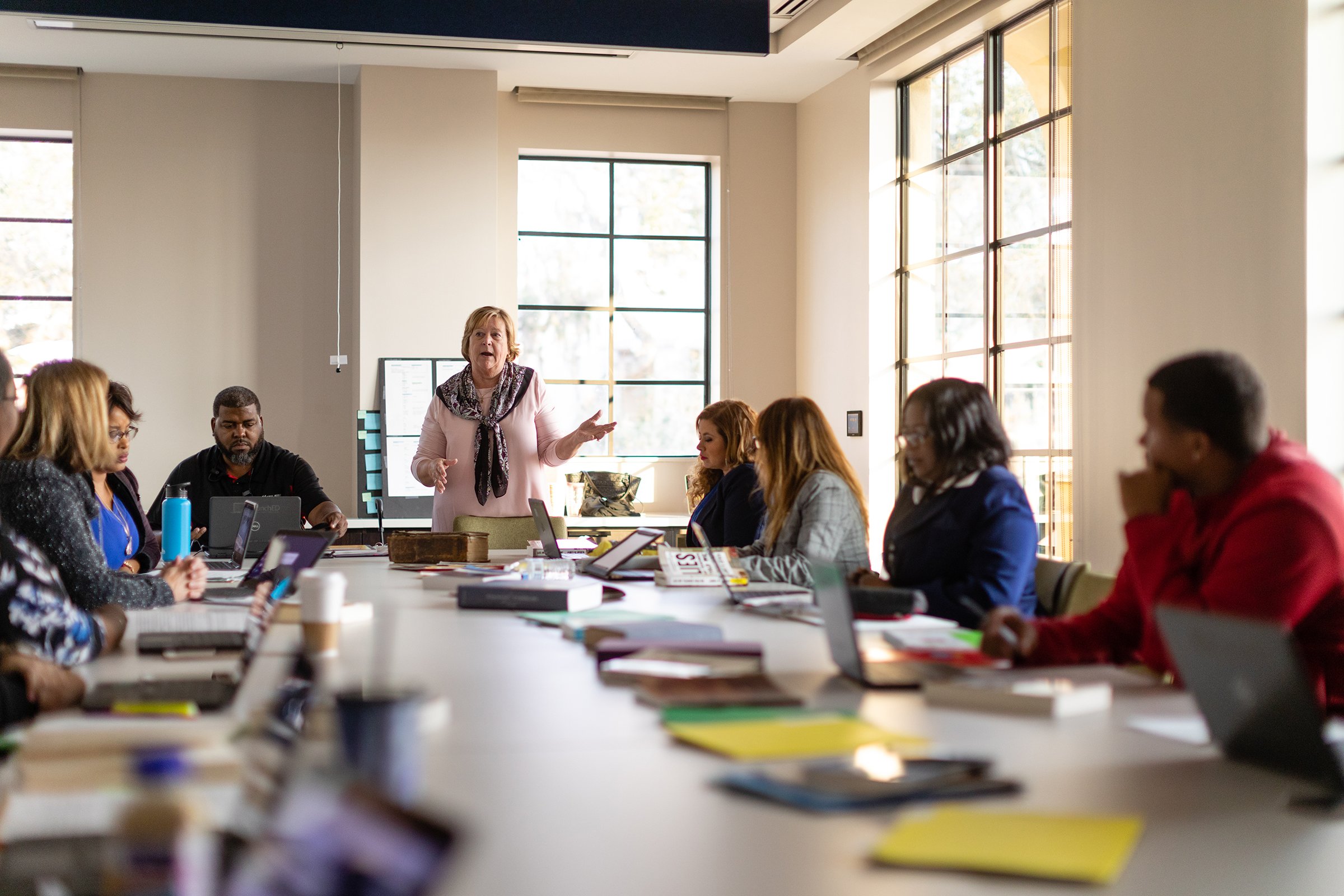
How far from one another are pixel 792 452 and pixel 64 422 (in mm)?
1949

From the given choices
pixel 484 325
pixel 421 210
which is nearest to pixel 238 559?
pixel 484 325

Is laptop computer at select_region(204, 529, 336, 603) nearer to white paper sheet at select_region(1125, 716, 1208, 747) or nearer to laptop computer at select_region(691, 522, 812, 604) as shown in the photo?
laptop computer at select_region(691, 522, 812, 604)

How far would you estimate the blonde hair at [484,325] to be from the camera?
475cm

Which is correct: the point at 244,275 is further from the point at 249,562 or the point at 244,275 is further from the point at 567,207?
the point at 249,562

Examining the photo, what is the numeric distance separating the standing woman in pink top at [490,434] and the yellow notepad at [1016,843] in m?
3.60

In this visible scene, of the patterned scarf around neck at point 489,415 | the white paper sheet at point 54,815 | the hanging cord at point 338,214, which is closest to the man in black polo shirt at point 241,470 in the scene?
the patterned scarf around neck at point 489,415

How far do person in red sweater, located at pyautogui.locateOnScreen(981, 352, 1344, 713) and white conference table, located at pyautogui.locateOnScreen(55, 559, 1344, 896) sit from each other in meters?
0.23

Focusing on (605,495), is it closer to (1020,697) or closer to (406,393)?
(406,393)

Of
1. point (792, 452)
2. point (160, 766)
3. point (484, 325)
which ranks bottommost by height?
point (160, 766)

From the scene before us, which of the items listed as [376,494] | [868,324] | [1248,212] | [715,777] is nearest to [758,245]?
[868,324]

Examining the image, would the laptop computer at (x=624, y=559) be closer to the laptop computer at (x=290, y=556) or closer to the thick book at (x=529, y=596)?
the thick book at (x=529, y=596)

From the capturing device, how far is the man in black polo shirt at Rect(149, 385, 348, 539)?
4844 mm

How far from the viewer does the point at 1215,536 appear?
6.33 ft

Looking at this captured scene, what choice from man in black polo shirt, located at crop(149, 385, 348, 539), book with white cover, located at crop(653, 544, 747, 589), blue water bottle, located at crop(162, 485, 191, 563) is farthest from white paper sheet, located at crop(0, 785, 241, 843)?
man in black polo shirt, located at crop(149, 385, 348, 539)
